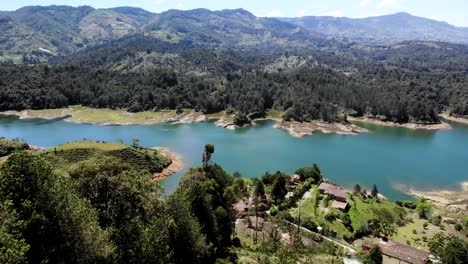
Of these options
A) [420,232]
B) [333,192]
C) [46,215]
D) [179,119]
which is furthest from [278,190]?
[179,119]

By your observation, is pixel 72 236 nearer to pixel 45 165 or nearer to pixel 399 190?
pixel 45 165

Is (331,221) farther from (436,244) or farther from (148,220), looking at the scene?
(148,220)

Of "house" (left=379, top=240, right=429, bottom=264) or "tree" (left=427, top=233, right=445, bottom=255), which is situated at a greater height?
"tree" (left=427, top=233, right=445, bottom=255)

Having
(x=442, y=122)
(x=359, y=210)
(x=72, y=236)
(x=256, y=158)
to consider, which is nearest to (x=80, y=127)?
(x=256, y=158)

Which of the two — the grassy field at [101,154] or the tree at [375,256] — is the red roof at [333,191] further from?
the grassy field at [101,154]

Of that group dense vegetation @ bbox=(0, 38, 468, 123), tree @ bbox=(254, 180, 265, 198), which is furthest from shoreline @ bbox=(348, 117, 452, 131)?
Result: tree @ bbox=(254, 180, 265, 198)

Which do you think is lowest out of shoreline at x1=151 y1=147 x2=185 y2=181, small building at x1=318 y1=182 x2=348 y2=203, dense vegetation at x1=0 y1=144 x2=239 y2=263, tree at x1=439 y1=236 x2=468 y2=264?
shoreline at x1=151 y1=147 x2=185 y2=181

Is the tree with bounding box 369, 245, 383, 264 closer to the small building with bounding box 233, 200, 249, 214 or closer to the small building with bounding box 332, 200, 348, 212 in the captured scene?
the small building with bounding box 332, 200, 348, 212
